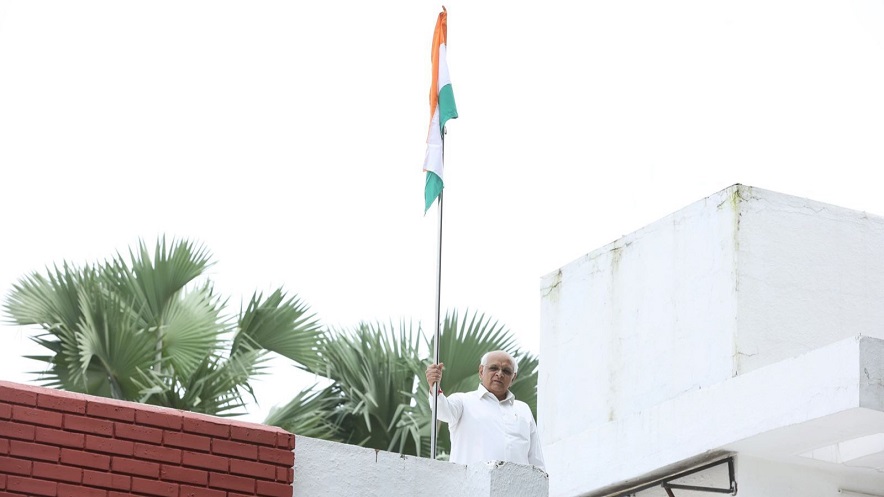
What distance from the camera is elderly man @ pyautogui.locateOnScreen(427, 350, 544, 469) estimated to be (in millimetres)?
10172

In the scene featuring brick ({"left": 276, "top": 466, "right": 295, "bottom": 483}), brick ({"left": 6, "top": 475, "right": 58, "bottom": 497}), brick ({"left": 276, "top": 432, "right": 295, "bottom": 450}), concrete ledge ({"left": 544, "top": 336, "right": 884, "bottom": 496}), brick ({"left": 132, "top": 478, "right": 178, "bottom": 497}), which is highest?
concrete ledge ({"left": 544, "top": 336, "right": 884, "bottom": 496})

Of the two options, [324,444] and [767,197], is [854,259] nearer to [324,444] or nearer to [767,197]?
[767,197]

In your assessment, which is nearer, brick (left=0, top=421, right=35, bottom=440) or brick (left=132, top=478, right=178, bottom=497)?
brick (left=0, top=421, right=35, bottom=440)

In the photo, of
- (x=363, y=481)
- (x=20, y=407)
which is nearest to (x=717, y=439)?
(x=363, y=481)

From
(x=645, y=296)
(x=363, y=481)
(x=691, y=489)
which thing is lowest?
(x=363, y=481)

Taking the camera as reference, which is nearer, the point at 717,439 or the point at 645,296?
the point at 717,439

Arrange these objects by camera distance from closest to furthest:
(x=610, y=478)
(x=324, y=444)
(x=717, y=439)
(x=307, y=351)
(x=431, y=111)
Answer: (x=324, y=444)
(x=431, y=111)
(x=717, y=439)
(x=610, y=478)
(x=307, y=351)

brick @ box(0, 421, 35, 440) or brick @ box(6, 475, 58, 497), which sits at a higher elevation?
brick @ box(0, 421, 35, 440)

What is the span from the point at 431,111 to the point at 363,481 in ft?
10.4

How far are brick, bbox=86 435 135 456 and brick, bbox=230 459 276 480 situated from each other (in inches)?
20.9

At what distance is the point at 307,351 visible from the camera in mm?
18453

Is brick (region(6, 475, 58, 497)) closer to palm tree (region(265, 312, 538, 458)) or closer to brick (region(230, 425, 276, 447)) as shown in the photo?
brick (region(230, 425, 276, 447))

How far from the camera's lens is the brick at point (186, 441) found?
335 inches

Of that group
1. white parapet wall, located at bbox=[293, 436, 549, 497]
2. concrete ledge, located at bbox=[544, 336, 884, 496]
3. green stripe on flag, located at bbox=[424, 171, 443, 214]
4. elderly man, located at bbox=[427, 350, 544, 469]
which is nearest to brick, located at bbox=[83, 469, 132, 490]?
white parapet wall, located at bbox=[293, 436, 549, 497]
